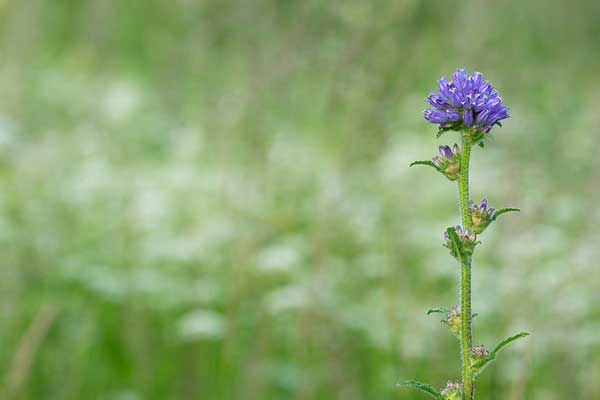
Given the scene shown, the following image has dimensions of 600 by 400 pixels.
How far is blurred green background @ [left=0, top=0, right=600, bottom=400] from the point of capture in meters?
2.89

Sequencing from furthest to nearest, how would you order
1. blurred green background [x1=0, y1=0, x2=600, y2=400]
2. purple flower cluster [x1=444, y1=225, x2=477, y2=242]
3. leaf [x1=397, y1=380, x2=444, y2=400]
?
blurred green background [x1=0, y1=0, x2=600, y2=400]
purple flower cluster [x1=444, y1=225, x2=477, y2=242]
leaf [x1=397, y1=380, x2=444, y2=400]

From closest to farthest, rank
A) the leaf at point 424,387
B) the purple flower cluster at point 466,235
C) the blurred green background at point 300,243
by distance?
the leaf at point 424,387
the purple flower cluster at point 466,235
the blurred green background at point 300,243

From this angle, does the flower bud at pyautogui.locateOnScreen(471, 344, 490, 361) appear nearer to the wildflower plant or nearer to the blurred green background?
the wildflower plant

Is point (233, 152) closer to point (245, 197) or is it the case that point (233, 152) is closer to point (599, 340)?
point (245, 197)

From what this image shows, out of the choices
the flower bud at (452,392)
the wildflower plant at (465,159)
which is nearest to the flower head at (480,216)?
the wildflower plant at (465,159)

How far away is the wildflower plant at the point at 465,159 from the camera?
1.12m

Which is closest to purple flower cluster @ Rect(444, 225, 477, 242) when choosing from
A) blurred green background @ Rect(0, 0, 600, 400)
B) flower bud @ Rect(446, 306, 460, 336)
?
flower bud @ Rect(446, 306, 460, 336)

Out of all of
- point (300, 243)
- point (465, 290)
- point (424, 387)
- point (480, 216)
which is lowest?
point (424, 387)

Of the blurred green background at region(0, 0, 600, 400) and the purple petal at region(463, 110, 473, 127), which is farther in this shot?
the blurred green background at region(0, 0, 600, 400)

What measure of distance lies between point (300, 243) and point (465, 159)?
2.97m

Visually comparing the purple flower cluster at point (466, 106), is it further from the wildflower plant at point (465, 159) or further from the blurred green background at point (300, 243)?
the blurred green background at point (300, 243)

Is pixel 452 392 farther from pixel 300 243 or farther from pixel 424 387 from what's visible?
pixel 300 243

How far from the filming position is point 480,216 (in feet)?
3.96

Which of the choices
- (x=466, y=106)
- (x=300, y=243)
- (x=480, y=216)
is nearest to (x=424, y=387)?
(x=480, y=216)
